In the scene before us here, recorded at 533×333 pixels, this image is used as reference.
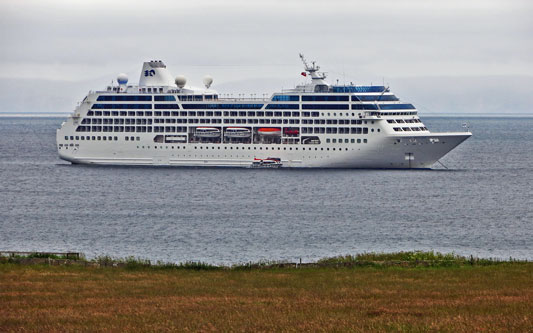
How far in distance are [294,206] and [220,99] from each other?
123 feet

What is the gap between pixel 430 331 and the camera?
68.2ft

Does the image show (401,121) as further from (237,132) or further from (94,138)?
(94,138)

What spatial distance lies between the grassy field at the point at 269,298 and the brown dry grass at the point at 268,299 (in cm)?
3

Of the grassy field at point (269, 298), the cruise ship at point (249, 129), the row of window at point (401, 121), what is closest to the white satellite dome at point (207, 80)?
the cruise ship at point (249, 129)

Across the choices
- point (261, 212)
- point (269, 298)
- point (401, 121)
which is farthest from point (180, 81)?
point (269, 298)

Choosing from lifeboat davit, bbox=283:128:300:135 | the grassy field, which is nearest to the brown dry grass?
the grassy field

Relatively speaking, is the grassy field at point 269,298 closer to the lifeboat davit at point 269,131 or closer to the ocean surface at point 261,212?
the ocean surface at point 261,212

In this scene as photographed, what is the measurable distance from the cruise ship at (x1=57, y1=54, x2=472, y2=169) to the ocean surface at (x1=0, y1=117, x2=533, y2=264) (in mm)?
2090

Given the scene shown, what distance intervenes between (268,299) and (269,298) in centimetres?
25

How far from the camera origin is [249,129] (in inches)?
3903

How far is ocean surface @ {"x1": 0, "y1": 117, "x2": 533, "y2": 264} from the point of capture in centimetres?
4844

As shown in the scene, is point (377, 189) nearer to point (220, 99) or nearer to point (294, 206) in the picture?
point (294, 206)

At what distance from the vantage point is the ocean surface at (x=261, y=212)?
159 feet

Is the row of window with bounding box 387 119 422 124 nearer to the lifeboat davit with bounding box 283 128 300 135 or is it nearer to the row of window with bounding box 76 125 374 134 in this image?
the row of window with bounding box 76 125 374 134
